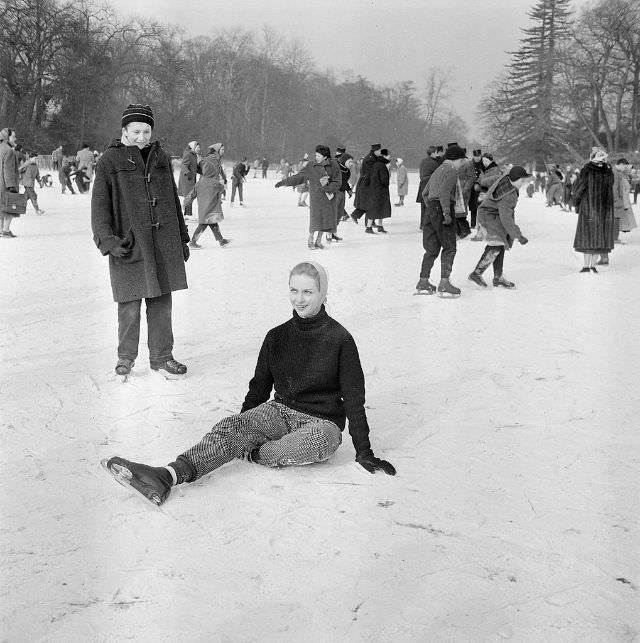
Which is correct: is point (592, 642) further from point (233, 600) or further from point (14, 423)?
point (14, 423)

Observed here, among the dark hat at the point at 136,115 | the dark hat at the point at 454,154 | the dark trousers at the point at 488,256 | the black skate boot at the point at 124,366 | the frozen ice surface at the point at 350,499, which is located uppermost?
the dark hat at the point at 136,115

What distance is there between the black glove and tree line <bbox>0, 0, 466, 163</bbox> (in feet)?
140

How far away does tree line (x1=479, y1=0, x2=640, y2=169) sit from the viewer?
4266 centimetres

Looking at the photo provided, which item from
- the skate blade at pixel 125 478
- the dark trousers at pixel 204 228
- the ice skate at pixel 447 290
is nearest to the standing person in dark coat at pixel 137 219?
the skate blade at pixel 125 478

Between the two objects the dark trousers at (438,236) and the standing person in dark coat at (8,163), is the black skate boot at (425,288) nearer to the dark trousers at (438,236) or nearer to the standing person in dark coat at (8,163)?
the dark trousers at (438,236)

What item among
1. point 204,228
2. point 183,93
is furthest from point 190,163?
point 183,93

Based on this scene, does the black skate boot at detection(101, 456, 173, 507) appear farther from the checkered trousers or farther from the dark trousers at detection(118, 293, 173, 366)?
the dark trousers at detection(118, 293, 173, 366)

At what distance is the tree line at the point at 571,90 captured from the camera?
4266 centimetres

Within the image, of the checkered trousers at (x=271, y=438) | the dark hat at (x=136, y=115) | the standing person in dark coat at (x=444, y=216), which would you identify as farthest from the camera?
the standing person in dark coat at (x=444, y=216)

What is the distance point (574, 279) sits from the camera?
947cm

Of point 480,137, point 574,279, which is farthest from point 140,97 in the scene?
point 574,279

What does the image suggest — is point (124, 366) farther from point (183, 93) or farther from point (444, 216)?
point (183, 93)

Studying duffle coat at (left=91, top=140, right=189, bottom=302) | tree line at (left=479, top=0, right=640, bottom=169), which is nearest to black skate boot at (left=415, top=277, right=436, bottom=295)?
duffle coat at (left=91, top=140, right=189, bottom=302)

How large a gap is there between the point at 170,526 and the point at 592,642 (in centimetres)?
140
